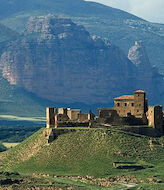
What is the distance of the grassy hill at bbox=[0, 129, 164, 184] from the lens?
109 metres

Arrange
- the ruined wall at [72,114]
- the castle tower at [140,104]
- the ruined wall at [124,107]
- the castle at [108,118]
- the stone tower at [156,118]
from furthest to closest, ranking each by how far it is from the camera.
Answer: the ruined wall at [124,107] → the castle tower at [140,104] → the ruined wall at [72,114] → the stone tower at [156,118] → the castle at [108,118]

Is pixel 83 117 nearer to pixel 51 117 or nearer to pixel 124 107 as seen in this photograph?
pixel 51 117

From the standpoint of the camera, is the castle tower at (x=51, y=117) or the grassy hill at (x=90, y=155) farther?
the castle tower at (x=51, y=117)

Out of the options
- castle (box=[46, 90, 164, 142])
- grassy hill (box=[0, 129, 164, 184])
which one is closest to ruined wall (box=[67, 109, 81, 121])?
castle (box=[46, 90, 164, 142])

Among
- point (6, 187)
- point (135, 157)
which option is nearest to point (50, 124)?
point (135, 157)

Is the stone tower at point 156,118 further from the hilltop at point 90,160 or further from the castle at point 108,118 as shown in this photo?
the hilltop at point 90,160

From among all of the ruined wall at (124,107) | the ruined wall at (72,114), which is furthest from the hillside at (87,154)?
the ruined wall at (124,107)

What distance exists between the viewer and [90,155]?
11181cm

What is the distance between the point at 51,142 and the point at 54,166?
5728 millimetres

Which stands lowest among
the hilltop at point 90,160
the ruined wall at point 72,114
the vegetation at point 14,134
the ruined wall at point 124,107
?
the vegetation at point 14,134

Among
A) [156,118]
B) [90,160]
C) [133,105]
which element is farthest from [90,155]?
[133,105]

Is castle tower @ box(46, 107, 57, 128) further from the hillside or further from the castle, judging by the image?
the hillside

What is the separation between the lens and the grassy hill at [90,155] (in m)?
109

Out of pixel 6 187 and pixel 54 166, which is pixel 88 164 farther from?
pixel 6 187
